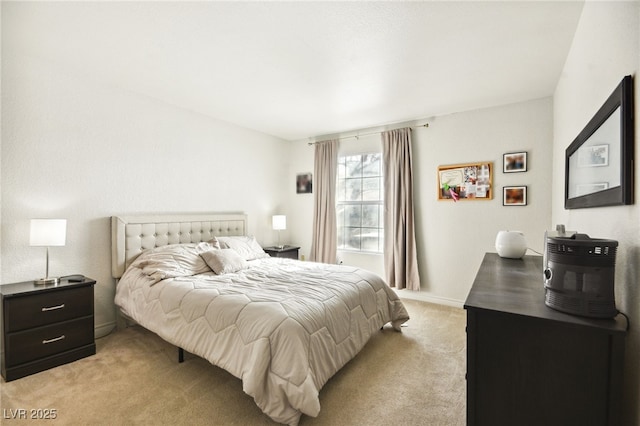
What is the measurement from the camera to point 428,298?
3957mm

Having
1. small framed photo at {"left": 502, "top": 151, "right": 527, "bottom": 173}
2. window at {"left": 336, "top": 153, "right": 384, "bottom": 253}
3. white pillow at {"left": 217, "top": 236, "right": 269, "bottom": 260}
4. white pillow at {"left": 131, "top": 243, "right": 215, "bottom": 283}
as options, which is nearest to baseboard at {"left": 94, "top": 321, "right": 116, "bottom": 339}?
white pillow at {"left": 131, "top": 243, "right": 215, "bottom": 283}

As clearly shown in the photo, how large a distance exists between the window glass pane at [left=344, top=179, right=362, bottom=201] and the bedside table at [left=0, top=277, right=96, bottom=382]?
3447mm

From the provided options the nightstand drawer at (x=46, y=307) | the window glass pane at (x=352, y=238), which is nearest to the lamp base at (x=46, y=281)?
the nightstand drawer at (x=46, y=307)

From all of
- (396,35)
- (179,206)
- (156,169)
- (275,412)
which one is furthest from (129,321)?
(396,35)

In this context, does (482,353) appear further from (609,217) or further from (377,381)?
(377,381)

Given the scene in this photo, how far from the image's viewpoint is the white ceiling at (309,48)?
185 cm

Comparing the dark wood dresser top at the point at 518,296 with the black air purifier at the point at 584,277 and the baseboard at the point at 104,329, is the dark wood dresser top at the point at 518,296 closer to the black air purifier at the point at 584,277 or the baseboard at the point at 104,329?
the black air purifier at the point at 584,277

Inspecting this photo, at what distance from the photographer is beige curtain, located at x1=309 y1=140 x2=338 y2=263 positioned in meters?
4.70

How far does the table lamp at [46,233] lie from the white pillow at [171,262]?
672 mm

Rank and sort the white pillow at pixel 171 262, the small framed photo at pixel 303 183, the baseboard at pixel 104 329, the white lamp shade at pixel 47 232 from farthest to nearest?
the small framed photo at pixel 303 183 → the baseboard at pixel 104 329 → the white pillow at pixel 171 262 → the white lamp shade at pixel 47 232

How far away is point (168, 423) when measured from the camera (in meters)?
1.69

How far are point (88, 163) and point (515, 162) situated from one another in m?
4.59

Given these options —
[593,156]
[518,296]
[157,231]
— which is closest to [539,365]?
[518,296]

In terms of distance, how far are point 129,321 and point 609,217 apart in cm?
392
